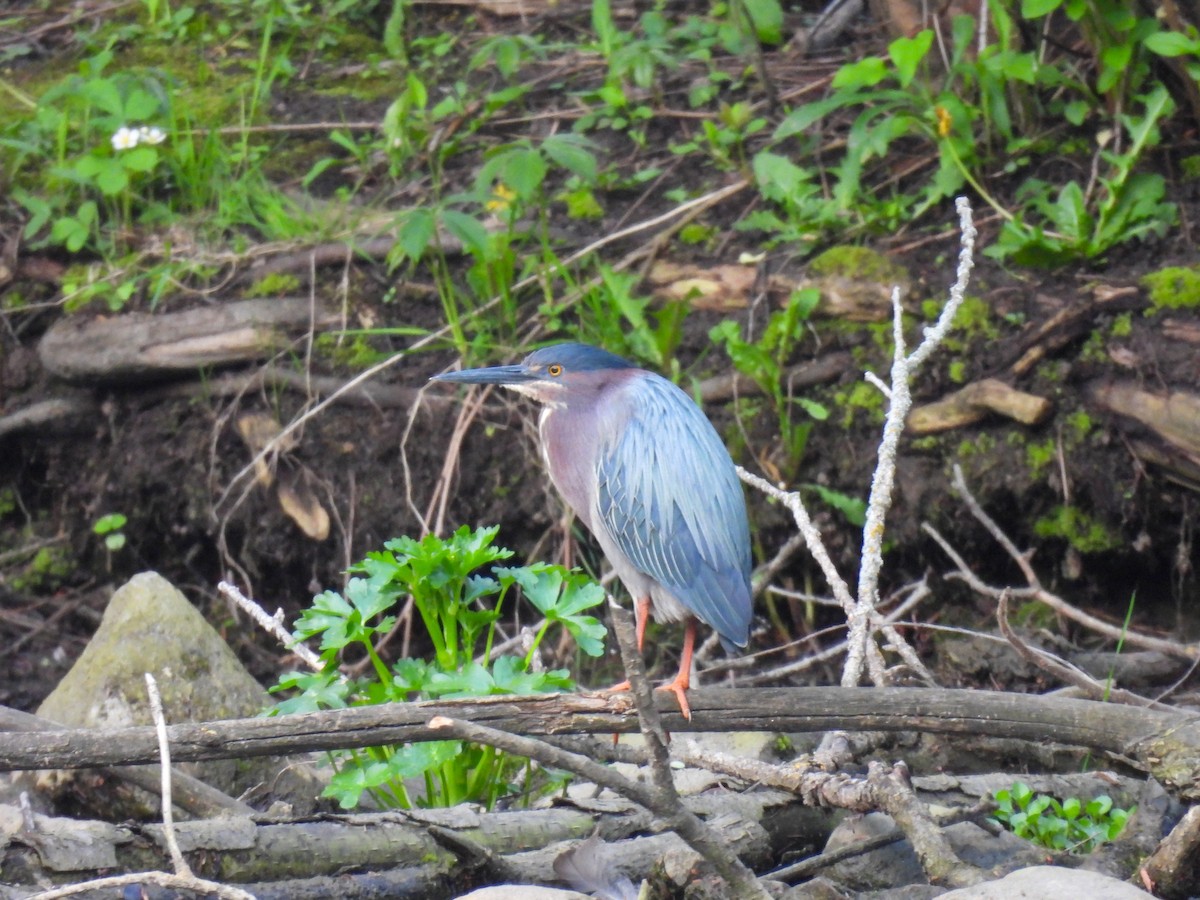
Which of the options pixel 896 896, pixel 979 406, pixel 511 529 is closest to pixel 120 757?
pixel 896 896

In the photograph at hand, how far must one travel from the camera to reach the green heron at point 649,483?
10.3ft

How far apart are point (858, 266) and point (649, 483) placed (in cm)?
159

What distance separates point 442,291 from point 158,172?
1563mm

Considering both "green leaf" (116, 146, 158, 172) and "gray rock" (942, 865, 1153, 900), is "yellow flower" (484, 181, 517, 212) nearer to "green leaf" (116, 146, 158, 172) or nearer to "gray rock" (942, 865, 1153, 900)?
"green leaf" (116, 146, 158, 172)

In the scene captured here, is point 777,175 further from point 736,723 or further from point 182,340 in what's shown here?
point 736,723

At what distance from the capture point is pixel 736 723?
237cm

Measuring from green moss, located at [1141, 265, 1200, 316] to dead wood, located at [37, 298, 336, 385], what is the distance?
112 inches

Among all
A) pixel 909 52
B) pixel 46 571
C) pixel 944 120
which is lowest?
pixel 46 571

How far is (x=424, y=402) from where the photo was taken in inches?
184

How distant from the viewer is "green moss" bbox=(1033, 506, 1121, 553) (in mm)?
4035

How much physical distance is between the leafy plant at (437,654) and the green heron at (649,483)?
0.41 metres

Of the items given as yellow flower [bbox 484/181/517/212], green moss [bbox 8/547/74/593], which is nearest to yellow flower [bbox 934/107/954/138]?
yellow flower [bbox 484/181/517/212]

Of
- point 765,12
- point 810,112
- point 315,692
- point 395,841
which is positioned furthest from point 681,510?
point 765,12

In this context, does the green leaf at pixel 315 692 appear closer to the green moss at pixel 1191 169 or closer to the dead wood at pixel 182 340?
the dead wood at pixel 182 340
